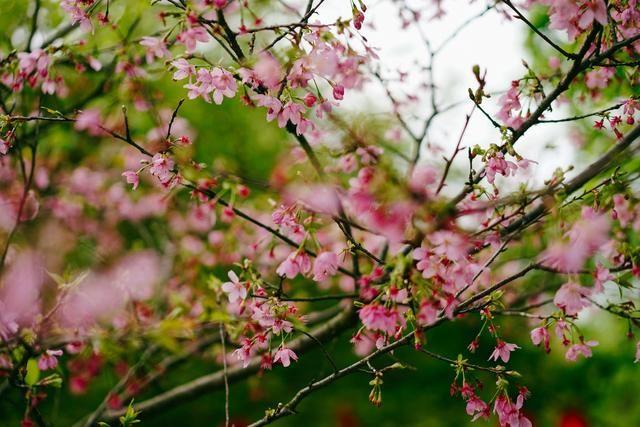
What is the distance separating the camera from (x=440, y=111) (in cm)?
289

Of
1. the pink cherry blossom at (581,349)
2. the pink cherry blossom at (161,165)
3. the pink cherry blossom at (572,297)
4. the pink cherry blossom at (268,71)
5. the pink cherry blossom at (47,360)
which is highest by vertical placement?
the pink cherry blossom at (268,71)

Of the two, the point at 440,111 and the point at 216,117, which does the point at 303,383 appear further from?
the point at 440,111

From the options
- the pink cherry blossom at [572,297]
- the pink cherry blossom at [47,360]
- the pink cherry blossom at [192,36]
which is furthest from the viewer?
the pink cherry blossom at [47,360]

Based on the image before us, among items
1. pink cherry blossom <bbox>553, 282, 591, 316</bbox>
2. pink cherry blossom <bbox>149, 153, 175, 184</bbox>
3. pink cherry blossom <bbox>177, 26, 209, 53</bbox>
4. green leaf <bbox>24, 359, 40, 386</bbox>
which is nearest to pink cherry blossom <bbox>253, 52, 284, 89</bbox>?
pink cherry blossom <bbox>177, 26, 209, 53</bbox>

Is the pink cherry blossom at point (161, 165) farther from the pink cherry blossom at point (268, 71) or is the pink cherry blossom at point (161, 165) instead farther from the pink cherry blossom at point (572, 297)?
the pink cherry blossom at point (572, 297)

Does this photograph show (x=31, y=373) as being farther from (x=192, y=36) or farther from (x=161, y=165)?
(x=192, y=36)

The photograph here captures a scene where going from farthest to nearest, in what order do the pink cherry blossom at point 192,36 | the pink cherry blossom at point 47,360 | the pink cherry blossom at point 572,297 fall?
the pink cherry blossom at point 47,360 < the pink cherry blossom at point 192,36 < the pink cherry blossom at point 572,297

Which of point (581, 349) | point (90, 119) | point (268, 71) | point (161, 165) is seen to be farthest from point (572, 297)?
point (90, 119)

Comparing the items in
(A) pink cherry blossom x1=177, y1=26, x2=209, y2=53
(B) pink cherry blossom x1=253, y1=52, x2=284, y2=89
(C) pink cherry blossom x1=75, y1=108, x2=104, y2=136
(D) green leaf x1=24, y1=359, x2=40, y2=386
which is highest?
(A) pink cherry blossom x1=177, y1=26, x2=209, y2=53

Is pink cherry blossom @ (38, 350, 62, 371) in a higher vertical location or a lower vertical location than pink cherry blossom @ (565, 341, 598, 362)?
lower

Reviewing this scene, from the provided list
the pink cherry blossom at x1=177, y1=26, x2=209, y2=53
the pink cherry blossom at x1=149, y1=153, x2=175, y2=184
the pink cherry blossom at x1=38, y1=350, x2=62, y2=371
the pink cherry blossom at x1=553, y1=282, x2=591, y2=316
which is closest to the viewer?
the pink cherry blossom at x1=553, y1=282, x2=591, y2=316

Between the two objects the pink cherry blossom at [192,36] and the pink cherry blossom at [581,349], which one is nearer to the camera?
the pink cherry blossom at [192,36]

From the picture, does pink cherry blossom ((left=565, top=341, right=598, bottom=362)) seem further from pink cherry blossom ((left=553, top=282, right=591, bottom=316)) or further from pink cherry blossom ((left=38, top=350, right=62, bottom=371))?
pink cherry blossom ((left=38, top=350, right=62, bottom=371))

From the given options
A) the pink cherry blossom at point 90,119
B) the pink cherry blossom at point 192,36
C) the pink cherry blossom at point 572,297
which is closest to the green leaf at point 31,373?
the pink cherry blossom at point 90,119
